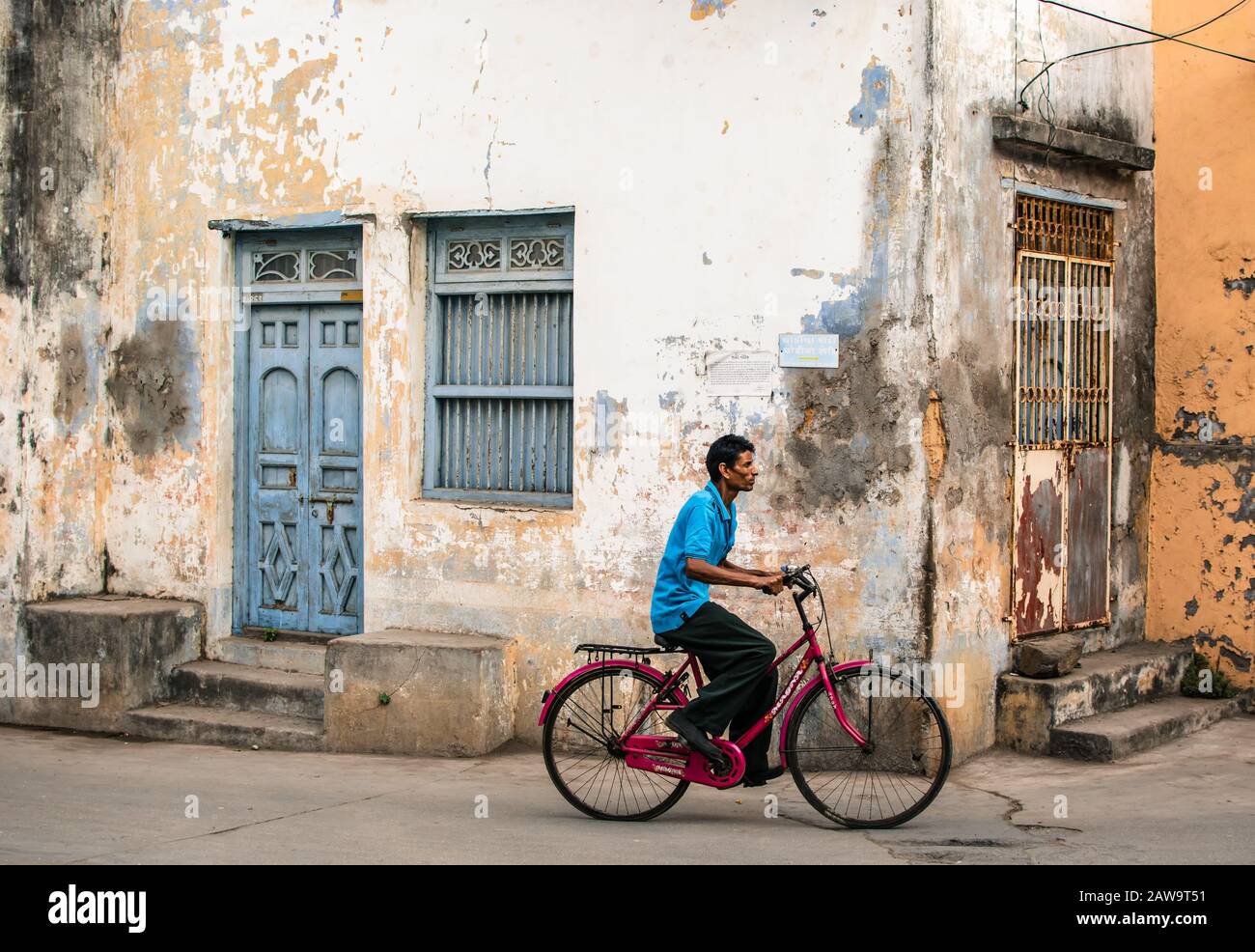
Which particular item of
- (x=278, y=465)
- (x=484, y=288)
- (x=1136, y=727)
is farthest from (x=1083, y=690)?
(x=278, y=465)

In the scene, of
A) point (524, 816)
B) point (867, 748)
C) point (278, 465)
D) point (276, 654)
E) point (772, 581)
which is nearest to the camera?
point (772, 581)

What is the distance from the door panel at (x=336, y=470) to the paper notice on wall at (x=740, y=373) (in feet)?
8.56

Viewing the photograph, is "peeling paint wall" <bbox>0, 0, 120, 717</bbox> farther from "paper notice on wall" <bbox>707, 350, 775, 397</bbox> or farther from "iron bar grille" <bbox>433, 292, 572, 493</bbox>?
"paper notice on wall" <bbox>707, 350, 775, 397</bbox>

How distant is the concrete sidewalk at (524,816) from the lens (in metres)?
6.05

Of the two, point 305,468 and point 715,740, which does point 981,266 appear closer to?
point 715,740

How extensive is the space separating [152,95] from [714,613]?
5.82m

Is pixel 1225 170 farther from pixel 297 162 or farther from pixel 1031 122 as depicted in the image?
pixel 297 162

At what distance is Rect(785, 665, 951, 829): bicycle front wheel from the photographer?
6.34m

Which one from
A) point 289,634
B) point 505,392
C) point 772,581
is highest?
point 505,392

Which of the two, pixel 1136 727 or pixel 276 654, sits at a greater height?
pixel 276 654

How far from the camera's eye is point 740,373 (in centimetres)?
786

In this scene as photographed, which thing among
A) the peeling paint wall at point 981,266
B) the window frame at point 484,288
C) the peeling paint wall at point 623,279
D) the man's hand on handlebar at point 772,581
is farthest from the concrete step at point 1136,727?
the window frame at point 484,288

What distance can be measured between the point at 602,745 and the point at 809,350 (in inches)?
98.0

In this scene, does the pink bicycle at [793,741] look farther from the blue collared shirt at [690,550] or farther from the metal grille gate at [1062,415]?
the metal grille gate at [1062,415]
